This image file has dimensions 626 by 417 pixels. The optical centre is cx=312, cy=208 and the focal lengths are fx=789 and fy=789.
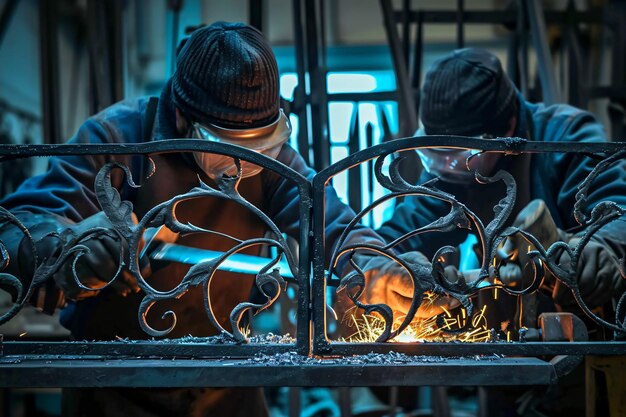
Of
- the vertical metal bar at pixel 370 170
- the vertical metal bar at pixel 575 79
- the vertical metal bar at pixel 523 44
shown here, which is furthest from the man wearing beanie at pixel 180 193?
the vertical metal bar at pixel 575 79

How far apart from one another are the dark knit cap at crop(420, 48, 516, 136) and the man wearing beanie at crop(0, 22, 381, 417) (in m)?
0.43

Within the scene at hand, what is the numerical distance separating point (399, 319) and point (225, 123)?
69 centimetres

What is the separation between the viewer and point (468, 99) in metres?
2.38

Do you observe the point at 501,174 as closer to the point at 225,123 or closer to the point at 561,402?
the point at 225,123

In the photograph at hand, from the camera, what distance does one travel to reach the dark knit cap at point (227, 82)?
1.99 metres

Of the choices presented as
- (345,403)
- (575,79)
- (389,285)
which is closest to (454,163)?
(389,285)

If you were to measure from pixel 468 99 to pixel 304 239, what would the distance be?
0.96 meters

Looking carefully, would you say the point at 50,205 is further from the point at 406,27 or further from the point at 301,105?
the point at 406,27

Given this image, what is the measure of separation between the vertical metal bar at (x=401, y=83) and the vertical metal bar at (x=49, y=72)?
58.6 inches

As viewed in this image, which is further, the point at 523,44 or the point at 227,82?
the point at 523,44

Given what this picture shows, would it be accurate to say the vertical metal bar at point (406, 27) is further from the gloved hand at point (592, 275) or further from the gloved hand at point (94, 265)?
the gloved hand at point (94, 265)

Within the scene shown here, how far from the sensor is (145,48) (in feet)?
20.1

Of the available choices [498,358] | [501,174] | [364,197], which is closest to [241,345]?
[498,358]

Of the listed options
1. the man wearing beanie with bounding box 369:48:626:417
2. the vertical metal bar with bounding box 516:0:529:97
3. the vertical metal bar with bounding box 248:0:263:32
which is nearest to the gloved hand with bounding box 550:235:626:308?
the man wearing beanie with bounding box 369:48:626:417
